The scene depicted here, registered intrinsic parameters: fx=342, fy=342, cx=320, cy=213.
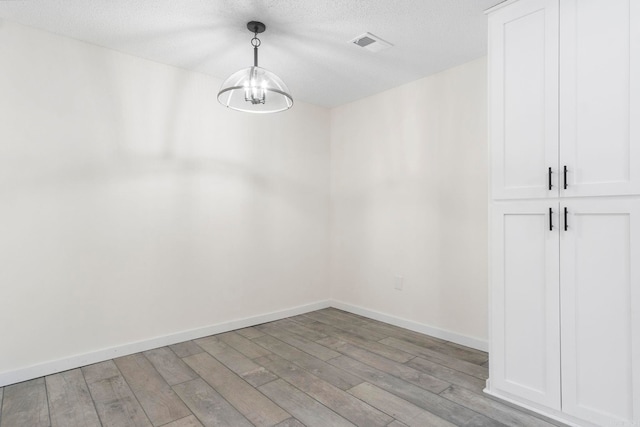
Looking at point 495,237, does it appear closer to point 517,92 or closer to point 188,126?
point 517,92

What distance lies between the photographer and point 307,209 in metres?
4.18

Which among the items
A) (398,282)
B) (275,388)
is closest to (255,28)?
(275,388)

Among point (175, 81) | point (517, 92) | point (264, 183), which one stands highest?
point (175, 81)

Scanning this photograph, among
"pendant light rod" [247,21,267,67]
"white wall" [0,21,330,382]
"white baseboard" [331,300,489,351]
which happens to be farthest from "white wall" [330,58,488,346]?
"pendant light rod" [247,21,267,67]

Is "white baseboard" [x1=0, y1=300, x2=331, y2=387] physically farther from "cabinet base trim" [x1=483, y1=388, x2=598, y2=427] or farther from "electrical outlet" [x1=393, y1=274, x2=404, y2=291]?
"cabinet base trim" [x1=483, y1=388, x2=598, y2=427]

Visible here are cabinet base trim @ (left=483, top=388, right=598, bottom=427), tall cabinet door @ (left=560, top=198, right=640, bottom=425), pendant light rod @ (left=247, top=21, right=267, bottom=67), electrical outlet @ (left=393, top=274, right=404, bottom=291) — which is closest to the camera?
tall cabinet door @ (left=560, top=198, right=640, bottom=425)

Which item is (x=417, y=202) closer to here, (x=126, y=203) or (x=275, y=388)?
(x=275, y=388)

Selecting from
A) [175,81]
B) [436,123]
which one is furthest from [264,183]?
[436,123]

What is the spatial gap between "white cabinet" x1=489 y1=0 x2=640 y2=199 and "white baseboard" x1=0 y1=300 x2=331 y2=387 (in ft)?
8.62

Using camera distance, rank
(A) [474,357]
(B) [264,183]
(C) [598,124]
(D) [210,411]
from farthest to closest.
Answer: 1. (B) [264,183]
2. (A) [474,357]
3. (D) [210,411]
4. (C) [598,124]

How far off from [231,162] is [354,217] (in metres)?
1.57

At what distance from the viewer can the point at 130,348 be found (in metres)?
2.87

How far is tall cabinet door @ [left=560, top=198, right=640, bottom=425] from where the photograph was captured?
170 centimetres

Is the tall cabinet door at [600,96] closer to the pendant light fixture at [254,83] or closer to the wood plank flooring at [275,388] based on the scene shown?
the wood plank flooring at [275,388]
